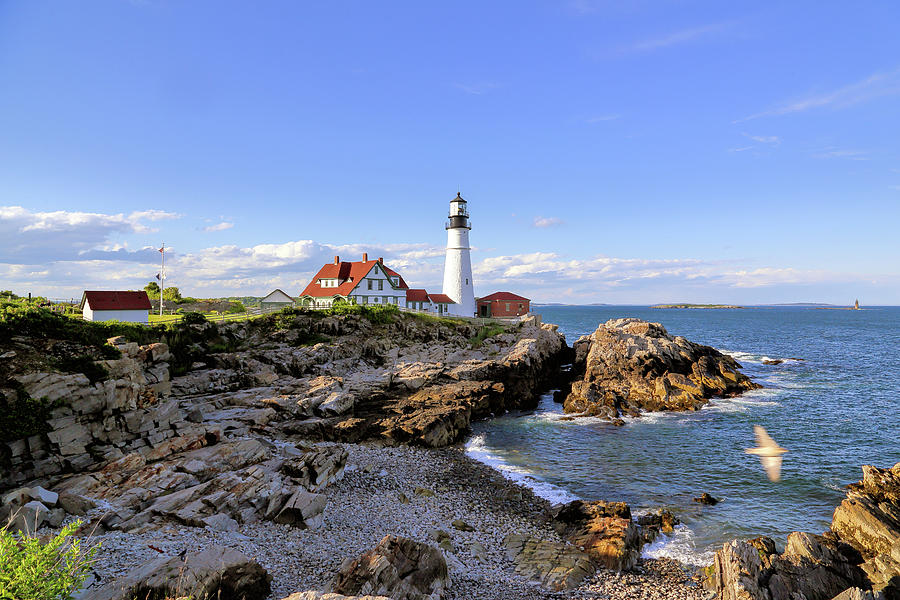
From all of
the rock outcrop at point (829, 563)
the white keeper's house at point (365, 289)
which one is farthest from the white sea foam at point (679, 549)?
the white keeper's house at point (365, 289)

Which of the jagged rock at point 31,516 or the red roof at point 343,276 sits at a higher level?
the red roof at point 343,276

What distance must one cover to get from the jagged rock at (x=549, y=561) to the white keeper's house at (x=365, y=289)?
147 ft

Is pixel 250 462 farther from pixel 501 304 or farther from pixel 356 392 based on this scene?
pixel 501 304

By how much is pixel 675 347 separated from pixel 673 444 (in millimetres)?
18861

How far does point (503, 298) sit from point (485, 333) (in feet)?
55.3

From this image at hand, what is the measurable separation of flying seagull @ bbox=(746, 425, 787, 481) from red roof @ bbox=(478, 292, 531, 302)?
43539 mm

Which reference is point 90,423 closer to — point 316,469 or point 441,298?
point 316,469

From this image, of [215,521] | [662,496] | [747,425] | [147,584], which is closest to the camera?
[147,584]

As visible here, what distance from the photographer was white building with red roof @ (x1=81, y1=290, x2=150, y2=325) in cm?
3775

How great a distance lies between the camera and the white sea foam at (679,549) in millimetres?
15945

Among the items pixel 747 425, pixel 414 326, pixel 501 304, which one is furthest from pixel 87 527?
pixel 501 304

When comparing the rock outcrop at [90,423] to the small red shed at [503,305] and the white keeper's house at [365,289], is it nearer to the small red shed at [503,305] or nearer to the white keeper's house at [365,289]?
the white keeper's house at [365,289]

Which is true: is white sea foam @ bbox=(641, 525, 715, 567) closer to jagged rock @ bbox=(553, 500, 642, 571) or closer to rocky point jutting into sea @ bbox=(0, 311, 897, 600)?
rocky point jutting into sea @ bbox=(0, 311, 897, 600)

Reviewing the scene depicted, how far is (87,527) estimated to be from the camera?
13.5 m
